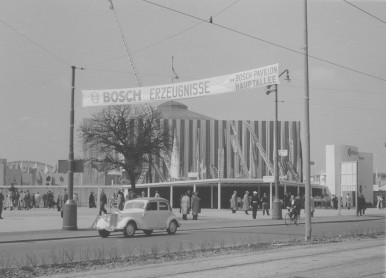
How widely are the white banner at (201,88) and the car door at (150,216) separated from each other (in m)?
4.61

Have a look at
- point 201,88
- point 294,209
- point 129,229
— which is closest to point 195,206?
point 294,209

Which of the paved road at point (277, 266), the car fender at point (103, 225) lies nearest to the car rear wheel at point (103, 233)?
the car fender at point (103, 225)

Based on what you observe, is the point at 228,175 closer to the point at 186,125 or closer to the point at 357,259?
the point at 186,125

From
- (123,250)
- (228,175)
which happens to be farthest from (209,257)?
(228,175)

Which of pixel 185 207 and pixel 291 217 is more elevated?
pixel 185 207

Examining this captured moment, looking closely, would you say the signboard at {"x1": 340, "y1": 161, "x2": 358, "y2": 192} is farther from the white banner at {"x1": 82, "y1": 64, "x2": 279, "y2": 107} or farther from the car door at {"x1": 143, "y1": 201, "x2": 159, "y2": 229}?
the white banner at {"x1": 82, "y1": 64, "x2": 279, "y2": 107}

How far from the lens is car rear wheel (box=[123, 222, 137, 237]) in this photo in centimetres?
2122

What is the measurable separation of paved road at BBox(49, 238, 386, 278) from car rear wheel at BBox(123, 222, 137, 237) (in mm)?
7833

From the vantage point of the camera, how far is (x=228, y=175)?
273 feet

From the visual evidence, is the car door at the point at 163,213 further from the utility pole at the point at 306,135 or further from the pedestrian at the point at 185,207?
the pedestrian at the point at 185,207

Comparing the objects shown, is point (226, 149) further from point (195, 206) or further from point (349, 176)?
point (195, 206)

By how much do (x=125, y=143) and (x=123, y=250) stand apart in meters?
39.0

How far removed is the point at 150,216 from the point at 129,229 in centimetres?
124

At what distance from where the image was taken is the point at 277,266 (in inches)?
460
